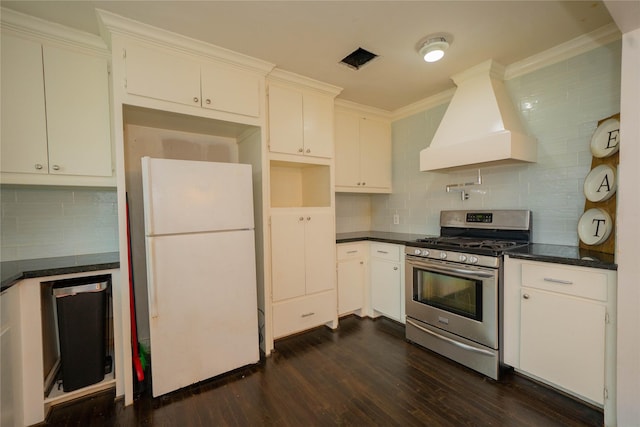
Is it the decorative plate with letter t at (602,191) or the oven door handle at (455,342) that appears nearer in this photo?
the decorative plate with letter t at (602,191)

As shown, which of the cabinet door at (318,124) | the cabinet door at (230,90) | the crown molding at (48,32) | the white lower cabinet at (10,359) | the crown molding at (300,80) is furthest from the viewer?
the cabinet door at (318,124)

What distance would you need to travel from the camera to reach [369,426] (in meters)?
1.56

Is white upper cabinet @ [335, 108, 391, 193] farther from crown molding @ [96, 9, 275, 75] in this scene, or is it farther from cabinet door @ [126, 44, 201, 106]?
cabinet door @ [126, 44, 201, 106]

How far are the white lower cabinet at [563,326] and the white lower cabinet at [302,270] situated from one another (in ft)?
4.90

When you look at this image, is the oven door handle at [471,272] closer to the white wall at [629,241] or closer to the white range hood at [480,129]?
the white wall at [629,241]

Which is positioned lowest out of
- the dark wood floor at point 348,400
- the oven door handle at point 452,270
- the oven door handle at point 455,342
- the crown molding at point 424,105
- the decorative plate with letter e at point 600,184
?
the dark wood floor at point 348,400

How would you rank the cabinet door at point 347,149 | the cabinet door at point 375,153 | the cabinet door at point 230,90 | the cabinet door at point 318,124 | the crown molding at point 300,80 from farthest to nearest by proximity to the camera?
the cabinet door at point 375,153 → the cabinet door at point 347,149 → the cabinet door at point 318,124 → the crown molding at point 300,80 → the cabinet door at point 230,90

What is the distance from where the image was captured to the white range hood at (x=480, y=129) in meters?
2.08

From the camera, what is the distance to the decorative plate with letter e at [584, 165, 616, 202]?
182 cm

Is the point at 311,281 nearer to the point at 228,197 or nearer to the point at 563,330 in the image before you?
the point at 228,197

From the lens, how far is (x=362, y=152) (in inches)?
127

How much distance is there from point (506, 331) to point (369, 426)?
1187 mm

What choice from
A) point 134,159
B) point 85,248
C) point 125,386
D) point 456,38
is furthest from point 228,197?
point 456,38

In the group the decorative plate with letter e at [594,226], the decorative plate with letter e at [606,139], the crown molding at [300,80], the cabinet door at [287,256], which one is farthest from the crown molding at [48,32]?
the decorative plate with letter e at [594,226]
